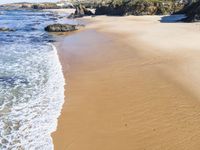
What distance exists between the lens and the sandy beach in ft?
30.6

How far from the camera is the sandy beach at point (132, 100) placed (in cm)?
933

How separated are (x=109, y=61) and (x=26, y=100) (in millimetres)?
7341

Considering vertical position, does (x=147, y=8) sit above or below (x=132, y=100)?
below

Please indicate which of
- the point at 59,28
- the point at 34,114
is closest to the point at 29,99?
the point at 34,114

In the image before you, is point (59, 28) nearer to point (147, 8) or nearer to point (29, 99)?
point (147, 8)

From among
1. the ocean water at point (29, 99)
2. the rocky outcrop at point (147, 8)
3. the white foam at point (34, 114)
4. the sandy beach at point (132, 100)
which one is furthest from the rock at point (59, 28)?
the rocky outcrop at point (147, 8)

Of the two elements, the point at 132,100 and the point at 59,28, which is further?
the point at 59,28

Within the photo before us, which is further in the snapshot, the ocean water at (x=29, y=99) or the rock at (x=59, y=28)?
the rock at (x=59, y=28)

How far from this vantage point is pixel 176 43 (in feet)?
75.0

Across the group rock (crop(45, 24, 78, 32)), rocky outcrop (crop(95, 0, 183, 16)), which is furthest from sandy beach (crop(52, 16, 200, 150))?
rocky outcrop (crop(95, 0, 183, 16))

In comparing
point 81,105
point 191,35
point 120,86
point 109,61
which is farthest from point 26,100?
point 191,35

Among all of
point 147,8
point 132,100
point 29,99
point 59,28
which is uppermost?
point 132,100

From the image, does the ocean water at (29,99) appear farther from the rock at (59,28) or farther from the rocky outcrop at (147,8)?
the rocky outcrop at (147,8)

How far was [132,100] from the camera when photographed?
40.7 ft
